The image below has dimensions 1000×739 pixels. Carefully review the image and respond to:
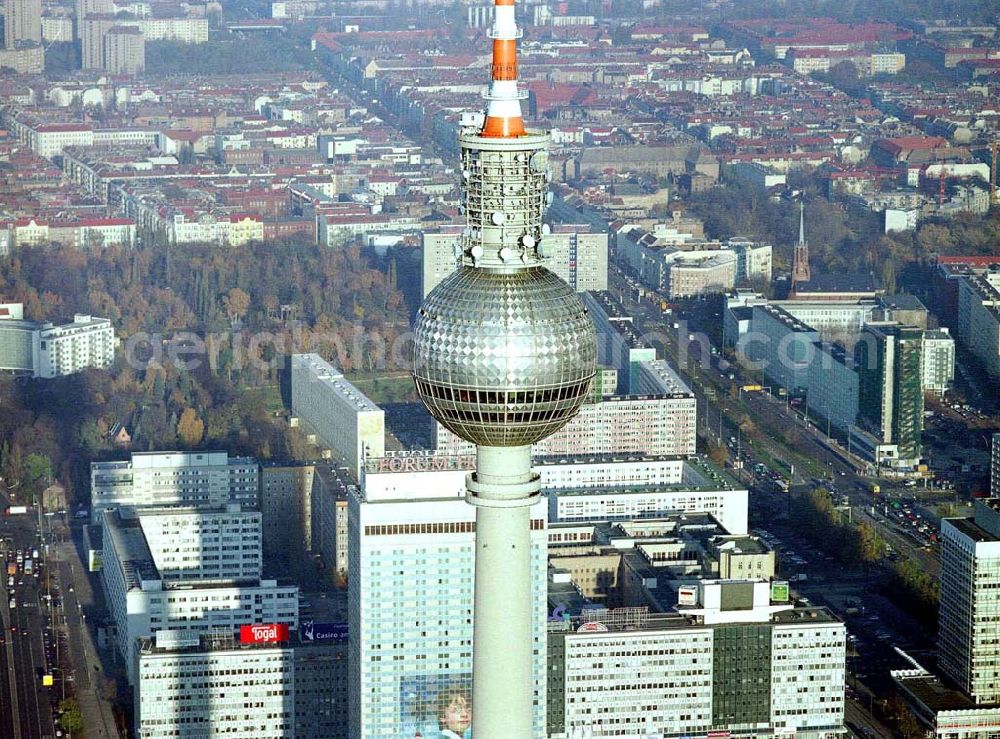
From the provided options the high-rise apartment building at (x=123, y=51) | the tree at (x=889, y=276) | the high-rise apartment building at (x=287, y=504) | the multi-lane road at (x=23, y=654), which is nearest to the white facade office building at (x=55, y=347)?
the multi-lane road at (x=23, y=654)

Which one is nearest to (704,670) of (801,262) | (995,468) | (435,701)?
(435,701)

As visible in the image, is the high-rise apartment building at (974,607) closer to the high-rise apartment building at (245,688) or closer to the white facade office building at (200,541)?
the high-rise apartment building at (245,688)

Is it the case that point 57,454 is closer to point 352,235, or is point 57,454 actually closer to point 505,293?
point 352,235

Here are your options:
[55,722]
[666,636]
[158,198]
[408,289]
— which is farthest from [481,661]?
[158,198]

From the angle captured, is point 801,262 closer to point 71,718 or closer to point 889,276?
point 889,276

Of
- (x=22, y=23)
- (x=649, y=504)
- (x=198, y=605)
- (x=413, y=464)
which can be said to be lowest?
(x=649, y=504)

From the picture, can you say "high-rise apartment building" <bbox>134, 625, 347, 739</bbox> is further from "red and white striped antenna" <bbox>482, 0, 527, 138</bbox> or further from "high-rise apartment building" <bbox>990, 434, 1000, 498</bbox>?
"red and white striped antenna" <bbox>482, 0, 527, 138</bbox>
